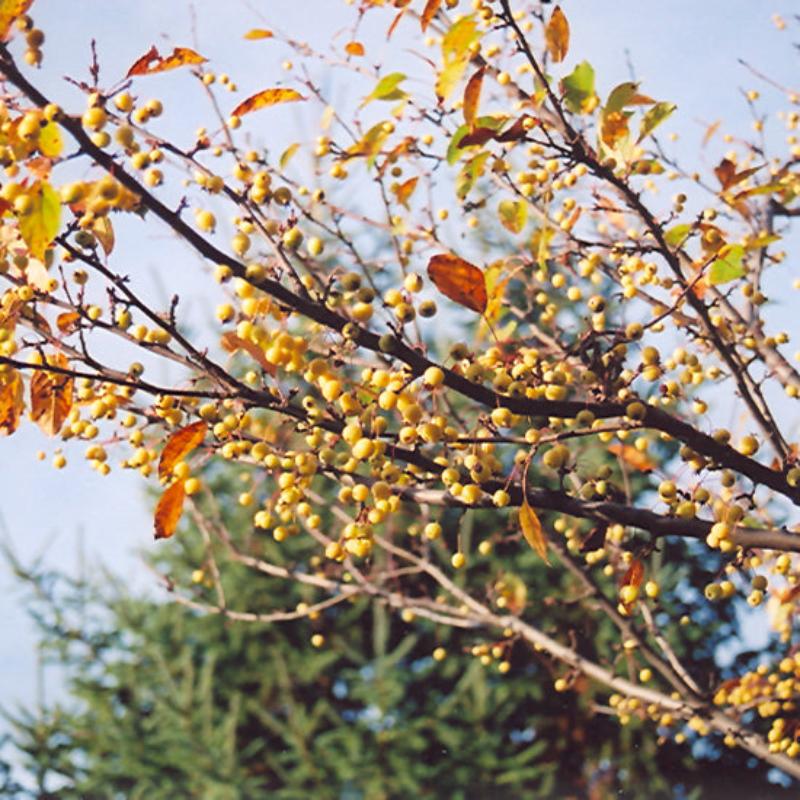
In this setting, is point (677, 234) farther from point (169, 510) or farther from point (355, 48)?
point (169, 510)

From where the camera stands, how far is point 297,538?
27.6 ft

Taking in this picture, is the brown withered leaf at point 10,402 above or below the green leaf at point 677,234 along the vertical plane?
below

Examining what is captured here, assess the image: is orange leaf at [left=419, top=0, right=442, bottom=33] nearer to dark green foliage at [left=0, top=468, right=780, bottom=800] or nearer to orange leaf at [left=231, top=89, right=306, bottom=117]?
orange leaf at [left=231, top=89, right=306, bottom=117]

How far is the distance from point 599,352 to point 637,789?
8452 mm

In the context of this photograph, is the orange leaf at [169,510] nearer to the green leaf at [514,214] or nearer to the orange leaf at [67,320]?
the orange leaf at [67,320]

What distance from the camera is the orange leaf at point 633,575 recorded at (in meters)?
2.08

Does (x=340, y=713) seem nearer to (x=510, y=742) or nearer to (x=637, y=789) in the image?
(x=510, y=742)

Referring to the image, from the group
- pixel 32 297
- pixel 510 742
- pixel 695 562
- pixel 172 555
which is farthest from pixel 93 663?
pixel 32 297

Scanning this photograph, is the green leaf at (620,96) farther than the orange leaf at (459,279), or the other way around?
the green leaf at (620,96)

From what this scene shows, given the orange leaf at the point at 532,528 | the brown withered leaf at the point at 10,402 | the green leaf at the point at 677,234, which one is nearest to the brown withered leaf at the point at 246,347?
the brown withered leaf at the point at 10,402

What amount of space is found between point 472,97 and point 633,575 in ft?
3.84

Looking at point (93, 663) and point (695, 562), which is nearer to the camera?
point (93, 663)

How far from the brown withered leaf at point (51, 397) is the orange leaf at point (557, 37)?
1.39 metres

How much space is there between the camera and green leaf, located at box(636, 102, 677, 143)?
2.14 metres
